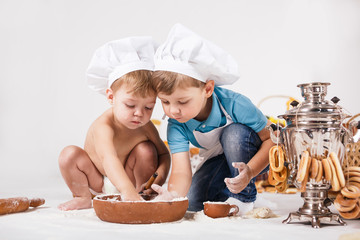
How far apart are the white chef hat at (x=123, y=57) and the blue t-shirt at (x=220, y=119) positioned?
259mm

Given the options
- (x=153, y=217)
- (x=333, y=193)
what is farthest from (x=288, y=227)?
(x=153, y=217)

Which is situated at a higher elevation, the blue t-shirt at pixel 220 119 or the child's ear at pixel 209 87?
the child's ear at pixel 209 87

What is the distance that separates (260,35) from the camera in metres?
3.81

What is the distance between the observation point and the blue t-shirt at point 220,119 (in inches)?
66.1

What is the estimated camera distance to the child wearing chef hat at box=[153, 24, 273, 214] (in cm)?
154

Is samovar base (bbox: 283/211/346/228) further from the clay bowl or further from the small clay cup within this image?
the clay bowl

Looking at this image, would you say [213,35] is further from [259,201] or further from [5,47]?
[259,201]

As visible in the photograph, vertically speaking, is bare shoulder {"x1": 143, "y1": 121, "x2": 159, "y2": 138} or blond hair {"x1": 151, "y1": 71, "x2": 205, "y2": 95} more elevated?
blond hair {"x1": 151, "y1": 71, "x2": 205, "y2": 95}

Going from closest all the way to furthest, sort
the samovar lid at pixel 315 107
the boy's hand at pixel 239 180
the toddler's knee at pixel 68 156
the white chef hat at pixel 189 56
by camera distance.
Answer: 1. the samovar lid at pixel 315 107
2. the boy's hand at pixel 239 180
3. the white chef hat at pixel 189 56
4. the toddler's knee at pixel 68 156

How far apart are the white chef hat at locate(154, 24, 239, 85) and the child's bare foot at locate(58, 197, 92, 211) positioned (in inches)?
24.6

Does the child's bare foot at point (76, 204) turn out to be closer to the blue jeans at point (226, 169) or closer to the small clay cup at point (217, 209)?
the blue jeans at point (226, 169)

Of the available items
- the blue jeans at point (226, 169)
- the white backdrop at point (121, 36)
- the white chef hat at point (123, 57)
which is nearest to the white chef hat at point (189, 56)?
the white chef hat at point (123, 57)

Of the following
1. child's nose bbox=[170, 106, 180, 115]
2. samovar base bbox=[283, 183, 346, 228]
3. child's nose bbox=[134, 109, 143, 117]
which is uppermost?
child's nose bbox=[170, 106, 180, 115]

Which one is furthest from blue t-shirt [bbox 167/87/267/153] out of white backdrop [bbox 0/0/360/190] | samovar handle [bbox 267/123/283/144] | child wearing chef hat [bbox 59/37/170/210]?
white backdrop [bbox 0/0/360/190]
